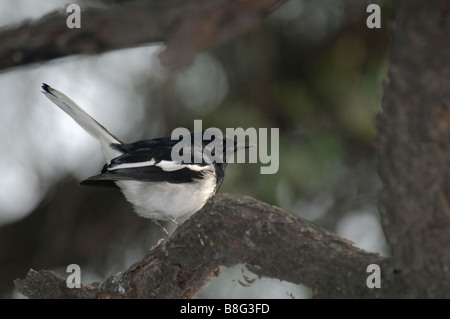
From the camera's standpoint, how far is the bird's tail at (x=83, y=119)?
3818mm

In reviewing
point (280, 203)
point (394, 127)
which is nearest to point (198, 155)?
point (280, 203)

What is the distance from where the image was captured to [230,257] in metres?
2.88

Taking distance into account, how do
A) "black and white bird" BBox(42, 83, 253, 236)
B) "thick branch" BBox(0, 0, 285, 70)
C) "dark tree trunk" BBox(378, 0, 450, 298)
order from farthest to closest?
"black and white bird" BBox(42, 83, 253, 236), "thick branch" BBox(0, 0, 285, 70), "dark tree trunk" BBox(378, 0, 450, 298)

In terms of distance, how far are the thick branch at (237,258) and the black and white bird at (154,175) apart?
82cm

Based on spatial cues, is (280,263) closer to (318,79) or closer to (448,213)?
(448,213)

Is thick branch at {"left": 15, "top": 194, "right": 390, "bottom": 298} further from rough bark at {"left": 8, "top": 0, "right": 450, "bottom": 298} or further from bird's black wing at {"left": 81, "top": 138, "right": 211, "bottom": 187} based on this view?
bird's black wing at {"left": 81, "top": 138, "right": 211, "bottom": 187}

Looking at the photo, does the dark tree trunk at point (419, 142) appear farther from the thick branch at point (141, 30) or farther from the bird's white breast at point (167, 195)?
the bird's white breast at point (167, 195)

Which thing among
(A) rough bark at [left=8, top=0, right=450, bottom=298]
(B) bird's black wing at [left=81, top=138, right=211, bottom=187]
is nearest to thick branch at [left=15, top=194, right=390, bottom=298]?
(A) rough bark at [left=8, top=0, right=450, bottom=298]

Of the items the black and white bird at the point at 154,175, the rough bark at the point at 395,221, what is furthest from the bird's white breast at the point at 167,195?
the rough bark at the point at 395,221

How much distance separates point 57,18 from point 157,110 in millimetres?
2411

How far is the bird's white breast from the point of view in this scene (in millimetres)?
4090

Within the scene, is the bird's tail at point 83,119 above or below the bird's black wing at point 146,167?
above

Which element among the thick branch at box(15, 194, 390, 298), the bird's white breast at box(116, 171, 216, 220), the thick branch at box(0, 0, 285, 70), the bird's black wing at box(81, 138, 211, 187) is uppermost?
the thick branch at box(0, 0, 285, 70)

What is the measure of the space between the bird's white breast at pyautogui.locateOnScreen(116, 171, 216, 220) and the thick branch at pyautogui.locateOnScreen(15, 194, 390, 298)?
87 centimetres
